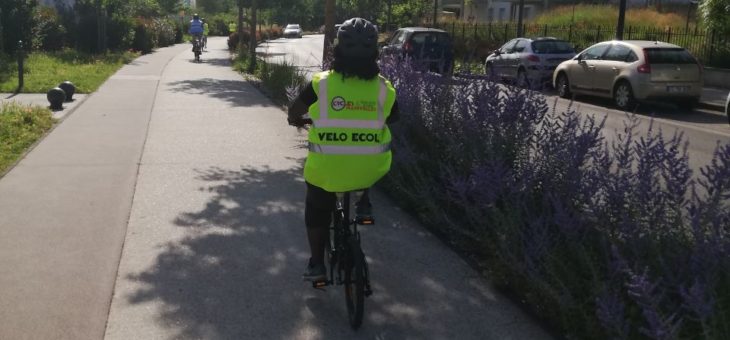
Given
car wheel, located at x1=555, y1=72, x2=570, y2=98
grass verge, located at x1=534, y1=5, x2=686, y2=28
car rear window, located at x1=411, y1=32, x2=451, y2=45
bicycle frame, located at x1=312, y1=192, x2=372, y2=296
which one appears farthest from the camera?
grass verge, located at x1=534, y1=5, x2=686, y2=28

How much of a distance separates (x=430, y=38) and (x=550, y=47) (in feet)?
11.4

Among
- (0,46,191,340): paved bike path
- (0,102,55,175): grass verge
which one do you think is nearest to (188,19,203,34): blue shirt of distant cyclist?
(0,102,55,175): grass verge

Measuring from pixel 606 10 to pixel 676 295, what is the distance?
1420 inches

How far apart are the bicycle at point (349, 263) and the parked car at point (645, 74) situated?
41.3 feet

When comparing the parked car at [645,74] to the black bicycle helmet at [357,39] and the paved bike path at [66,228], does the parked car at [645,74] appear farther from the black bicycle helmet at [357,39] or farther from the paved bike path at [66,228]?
the black bicycle helmet at [357,39]

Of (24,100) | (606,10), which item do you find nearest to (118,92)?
(24,100)

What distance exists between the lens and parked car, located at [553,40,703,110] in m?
15.4

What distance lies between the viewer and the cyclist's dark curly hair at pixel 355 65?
388 cm

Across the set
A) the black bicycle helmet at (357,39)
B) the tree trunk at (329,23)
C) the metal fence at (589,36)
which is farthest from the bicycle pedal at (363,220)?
the tree trunk at (329,23)

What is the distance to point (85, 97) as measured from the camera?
1505cm

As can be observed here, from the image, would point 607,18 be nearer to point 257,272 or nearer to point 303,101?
point 257,272

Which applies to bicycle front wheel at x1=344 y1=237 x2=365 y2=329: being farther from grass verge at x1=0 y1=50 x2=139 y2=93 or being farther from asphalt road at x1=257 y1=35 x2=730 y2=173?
grass verge at x1=0 y1=50 x2=139 y2=93

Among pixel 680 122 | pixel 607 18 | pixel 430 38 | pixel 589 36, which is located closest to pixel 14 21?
pixel 430 38

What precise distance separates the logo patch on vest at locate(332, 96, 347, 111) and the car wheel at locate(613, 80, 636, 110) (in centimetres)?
1311
